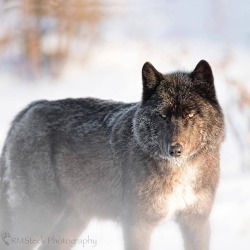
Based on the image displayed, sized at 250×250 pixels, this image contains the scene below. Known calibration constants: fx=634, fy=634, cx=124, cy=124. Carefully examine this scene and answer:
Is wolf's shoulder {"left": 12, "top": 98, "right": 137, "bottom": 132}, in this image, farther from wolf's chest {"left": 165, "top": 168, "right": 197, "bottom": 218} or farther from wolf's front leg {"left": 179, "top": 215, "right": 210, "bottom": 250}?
wolf's front leg {"left": 179, "top": 215, "right": 210, "bottom": 250}

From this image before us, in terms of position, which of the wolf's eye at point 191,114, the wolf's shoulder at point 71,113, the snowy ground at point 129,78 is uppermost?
the wolf's eye at point 191,114

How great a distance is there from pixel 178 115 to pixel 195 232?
1027 millimetres

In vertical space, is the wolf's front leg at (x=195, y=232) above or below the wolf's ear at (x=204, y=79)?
below

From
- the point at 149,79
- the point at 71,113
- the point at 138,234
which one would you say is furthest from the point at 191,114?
the point at 71,113

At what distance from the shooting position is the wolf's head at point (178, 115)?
4.54m

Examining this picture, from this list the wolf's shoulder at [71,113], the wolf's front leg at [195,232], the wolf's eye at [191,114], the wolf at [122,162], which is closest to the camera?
the wolf's eye at [191,114]

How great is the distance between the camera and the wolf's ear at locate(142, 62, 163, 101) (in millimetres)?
4883

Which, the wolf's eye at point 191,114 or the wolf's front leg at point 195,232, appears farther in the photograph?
the wolf's front leg at point 195,232

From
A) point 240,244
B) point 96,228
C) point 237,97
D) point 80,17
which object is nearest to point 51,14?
point 80,17

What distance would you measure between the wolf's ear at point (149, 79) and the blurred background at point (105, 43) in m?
6.62

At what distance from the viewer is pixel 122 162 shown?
509cm

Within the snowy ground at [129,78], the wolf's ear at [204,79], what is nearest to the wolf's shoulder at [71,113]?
the wolf's ear at [204,79]

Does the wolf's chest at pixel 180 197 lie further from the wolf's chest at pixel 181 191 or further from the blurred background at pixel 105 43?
the blurred background at pixel 105 43

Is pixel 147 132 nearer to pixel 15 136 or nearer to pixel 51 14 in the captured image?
pixel 15 136
